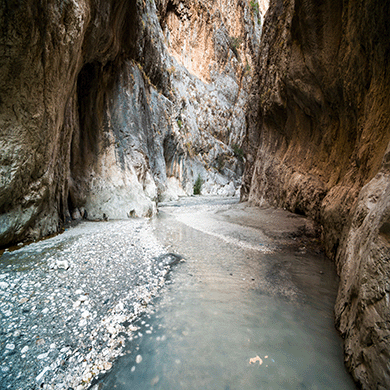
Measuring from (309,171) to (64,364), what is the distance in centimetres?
970

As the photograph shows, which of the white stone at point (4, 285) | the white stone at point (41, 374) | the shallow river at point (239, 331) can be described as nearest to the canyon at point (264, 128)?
the shallow river at point (239, 331)

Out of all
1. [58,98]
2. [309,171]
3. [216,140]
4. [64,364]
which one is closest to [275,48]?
[309,171]

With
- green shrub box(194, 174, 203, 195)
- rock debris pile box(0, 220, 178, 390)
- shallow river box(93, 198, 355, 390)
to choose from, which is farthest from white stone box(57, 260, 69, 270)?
green shrub box(194, 174, 203, 195)

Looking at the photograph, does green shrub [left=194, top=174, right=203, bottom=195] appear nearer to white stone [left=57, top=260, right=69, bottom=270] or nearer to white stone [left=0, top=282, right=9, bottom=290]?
white stone [left=57, top=260, right=69, bottom=270]

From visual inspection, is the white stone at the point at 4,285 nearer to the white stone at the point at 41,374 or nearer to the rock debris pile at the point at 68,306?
the rock debris pile at the point at 68,306

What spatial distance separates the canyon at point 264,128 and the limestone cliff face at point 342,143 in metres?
0.03

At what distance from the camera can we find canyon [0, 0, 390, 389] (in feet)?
9.62

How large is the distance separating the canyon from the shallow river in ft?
1.31

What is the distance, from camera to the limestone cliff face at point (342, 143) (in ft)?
6.73

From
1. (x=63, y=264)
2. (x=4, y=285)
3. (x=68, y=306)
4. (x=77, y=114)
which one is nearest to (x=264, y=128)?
(x=77, y=114)

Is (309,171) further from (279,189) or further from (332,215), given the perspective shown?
(332,215)

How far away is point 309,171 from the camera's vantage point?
8.90m

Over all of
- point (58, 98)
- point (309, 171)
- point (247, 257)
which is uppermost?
point (58, 98)

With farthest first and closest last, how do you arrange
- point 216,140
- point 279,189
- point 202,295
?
point 216,140 < point 279,189 < point 202,295
